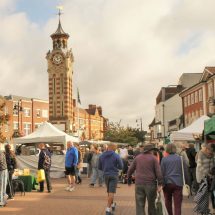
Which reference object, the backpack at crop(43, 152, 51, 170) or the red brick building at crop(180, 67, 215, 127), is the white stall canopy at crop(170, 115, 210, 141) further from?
the red brick building at crop(180, 67, 215, 127)

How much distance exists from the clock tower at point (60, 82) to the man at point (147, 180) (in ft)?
268

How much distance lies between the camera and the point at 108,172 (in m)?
12.2

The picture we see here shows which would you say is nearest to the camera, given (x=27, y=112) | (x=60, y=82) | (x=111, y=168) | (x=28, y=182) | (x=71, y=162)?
(x=111, y=168)

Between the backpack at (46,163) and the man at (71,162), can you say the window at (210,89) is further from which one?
the backpack at (46,163)

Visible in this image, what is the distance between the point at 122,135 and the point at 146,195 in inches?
3518

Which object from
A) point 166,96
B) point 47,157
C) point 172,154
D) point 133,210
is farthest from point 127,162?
point 166,96

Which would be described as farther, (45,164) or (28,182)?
(28,182)

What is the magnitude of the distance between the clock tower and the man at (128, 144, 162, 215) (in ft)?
268

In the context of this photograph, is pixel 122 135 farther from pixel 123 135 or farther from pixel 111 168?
pixel 111 168

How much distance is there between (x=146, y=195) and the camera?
32.4 ft

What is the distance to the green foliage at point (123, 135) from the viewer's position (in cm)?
9775

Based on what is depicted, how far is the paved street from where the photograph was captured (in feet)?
42.7

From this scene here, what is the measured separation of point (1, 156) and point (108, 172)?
11.0ft

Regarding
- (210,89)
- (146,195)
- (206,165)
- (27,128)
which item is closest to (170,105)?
(210,89)
